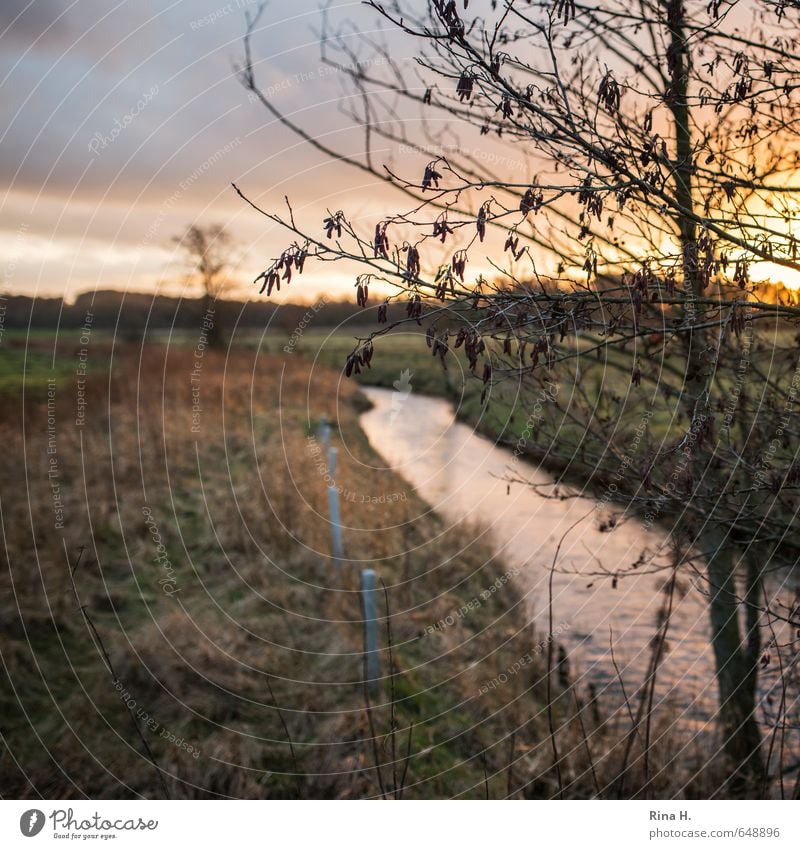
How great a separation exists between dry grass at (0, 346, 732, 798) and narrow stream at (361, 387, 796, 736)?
0.56 metres

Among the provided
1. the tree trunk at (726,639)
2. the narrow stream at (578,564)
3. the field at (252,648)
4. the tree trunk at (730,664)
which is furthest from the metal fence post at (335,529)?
the tree trunk at (730,664)

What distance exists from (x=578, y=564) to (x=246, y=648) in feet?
15.8

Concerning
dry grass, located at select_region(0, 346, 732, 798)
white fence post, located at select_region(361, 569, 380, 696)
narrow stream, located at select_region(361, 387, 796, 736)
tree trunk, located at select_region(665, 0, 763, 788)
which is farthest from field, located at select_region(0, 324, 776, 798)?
narrow stream, located at select_region(361, 387, 796, 736)

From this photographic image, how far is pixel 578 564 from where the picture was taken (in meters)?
10.1

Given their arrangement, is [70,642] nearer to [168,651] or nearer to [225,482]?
[168,651]

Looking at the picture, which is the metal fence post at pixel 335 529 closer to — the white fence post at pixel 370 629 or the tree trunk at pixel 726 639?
the white fence post at pixel 370 629

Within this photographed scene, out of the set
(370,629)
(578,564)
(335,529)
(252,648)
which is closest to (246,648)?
(252,648)

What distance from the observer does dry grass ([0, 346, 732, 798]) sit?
17.1ft

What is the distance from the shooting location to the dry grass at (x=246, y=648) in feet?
17.1

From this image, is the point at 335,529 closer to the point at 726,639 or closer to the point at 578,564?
the point at 578,564

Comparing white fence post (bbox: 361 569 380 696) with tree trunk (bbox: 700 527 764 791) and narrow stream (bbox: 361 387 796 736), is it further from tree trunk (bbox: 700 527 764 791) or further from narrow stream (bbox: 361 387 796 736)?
tree trunk (bbox: 700 527 764 791)

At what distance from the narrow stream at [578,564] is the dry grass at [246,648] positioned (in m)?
0.56
